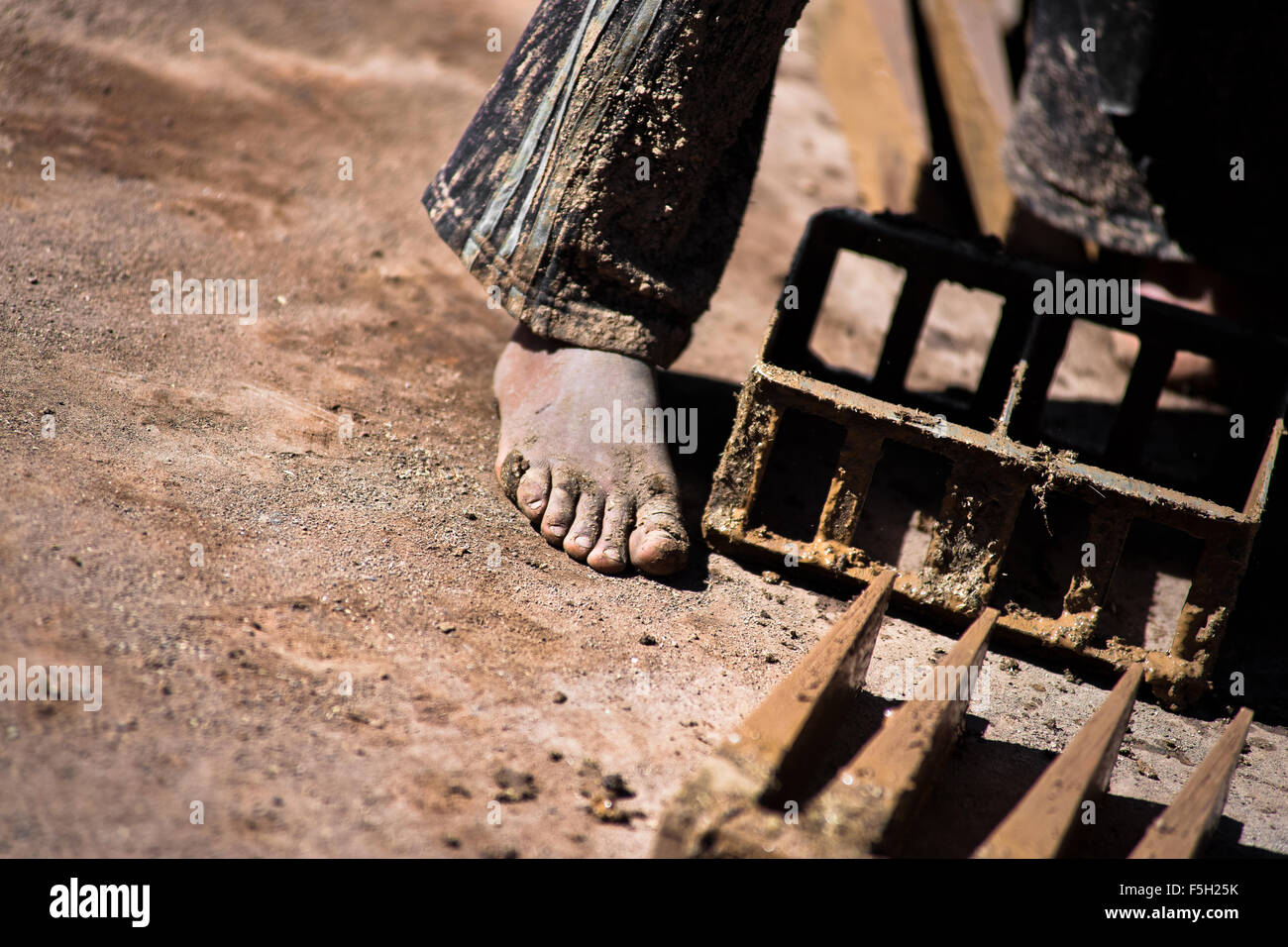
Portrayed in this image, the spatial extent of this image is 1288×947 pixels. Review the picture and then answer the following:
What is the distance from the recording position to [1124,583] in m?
2.34

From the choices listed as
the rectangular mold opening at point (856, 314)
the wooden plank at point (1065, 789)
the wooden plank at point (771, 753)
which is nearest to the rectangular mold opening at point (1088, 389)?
the rectangular mold opening at point (856, 314)

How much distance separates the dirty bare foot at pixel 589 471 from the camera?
200cm

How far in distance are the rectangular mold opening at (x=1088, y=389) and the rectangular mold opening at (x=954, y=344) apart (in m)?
0.24

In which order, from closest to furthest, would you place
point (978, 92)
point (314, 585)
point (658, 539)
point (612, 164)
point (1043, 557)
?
point (314, 585), point (658, 539), point (612, 164), point (1043, 557), point (978, 92)

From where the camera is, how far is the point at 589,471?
6.79ft

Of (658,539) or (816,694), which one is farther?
(658,539)

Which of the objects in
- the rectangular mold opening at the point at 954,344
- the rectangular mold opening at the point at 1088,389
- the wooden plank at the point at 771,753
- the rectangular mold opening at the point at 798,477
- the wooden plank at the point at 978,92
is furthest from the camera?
the wooden plank at the point at 978,92

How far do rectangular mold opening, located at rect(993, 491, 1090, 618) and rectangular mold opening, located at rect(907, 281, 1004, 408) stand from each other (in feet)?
1.46

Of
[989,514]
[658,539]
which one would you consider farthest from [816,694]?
[989,514]

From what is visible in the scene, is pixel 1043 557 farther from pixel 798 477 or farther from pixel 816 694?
pixel 816 694

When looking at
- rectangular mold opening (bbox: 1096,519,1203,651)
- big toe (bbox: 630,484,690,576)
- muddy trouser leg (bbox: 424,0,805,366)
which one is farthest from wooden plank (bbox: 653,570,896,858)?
muddy trouser leg (bbox: 424,0,805,366)

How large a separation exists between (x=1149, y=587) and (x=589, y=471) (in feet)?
4.31

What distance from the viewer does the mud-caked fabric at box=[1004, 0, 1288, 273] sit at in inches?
104

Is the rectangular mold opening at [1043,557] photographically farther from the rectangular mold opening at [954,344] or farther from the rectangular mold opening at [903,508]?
the rectangular mold opening at [954,344]
